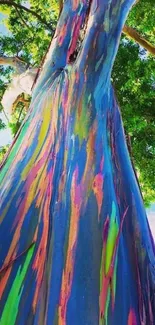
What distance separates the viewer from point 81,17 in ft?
6.03

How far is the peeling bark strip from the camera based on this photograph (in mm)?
829

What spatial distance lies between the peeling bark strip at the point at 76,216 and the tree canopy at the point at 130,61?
11.6 ft

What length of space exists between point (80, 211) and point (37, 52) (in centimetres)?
568

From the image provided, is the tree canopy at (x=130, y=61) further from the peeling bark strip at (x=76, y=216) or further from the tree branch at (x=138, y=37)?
the peeling bark strip at (x=76, y=216)

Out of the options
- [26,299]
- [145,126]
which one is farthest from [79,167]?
[145,126]

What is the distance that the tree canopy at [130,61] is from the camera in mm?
5520

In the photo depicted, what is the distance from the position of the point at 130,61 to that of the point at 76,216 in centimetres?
506

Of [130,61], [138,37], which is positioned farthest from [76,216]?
[130,61]

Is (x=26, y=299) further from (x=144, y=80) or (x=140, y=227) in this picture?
(x=144, y=80)

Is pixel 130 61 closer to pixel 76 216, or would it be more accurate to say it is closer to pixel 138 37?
pixel 138 37

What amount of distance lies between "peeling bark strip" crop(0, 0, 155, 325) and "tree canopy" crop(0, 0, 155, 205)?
3.54 m

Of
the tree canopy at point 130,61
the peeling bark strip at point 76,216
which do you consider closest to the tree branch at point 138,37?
the tree canopy at point 130,61

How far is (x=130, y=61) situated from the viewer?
5684 mm

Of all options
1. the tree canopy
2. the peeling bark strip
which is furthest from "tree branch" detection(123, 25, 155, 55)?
the peeling bark strip
